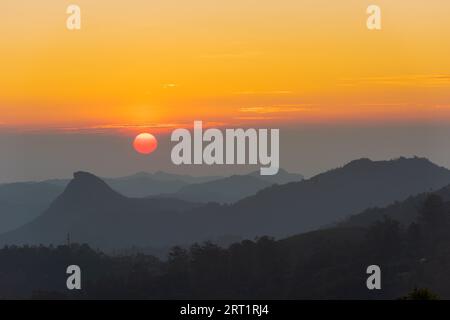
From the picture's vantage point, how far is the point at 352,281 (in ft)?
499

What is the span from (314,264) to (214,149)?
121762 millimetres

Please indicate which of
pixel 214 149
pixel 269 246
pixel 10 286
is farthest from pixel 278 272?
pixel 214 149

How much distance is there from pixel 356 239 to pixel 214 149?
443ft

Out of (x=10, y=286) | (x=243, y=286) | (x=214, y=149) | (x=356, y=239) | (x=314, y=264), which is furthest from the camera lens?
(x=10, y=286)
